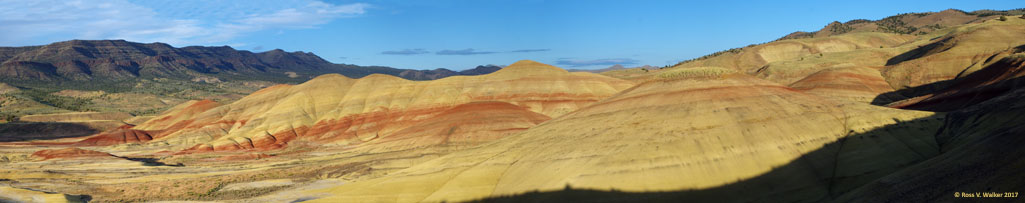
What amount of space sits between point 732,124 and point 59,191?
5830cm

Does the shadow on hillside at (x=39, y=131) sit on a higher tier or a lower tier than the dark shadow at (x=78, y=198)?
lower

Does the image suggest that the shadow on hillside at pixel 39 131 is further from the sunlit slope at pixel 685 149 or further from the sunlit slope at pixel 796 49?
the sunlit slope at pixel 796 49

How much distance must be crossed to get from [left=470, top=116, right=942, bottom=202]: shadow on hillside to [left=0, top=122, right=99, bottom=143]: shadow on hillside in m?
143

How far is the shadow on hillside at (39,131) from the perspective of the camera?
128 m

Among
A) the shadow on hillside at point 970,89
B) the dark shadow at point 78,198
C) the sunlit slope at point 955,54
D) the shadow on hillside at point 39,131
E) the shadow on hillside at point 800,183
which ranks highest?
the sunlit slope at point 955,54

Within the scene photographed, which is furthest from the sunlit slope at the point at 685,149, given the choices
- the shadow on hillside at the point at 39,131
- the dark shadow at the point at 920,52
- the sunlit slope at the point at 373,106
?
the shadow on hillside at the point at 39,131

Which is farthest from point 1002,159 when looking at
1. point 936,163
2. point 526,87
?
point 526,87

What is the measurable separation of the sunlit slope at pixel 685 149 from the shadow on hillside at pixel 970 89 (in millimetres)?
7521

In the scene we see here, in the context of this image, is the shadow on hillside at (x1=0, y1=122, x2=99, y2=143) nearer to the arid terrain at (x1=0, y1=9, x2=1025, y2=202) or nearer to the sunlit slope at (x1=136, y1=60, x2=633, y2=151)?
the sunlit slope at (x1=136, y1=60, x2=633, y2=151)

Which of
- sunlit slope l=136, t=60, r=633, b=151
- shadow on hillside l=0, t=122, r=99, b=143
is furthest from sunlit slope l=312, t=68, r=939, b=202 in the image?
shadow on hillside l=0, t=122, r=99, b=143

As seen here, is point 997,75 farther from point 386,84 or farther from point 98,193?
point 386,84

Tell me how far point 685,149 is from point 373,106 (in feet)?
268

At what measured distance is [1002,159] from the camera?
81.0 feet

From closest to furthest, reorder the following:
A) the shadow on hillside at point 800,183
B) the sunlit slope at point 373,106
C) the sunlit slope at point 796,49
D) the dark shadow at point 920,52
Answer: the shadow on hillside at point 800,183 → the dark shadow at point 920,52 → the sunlit slope at point 373,106 → the sunlit slope at point 796,49
